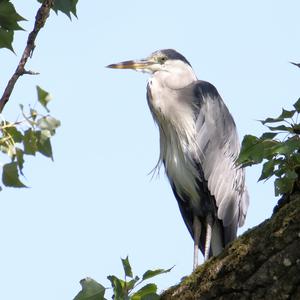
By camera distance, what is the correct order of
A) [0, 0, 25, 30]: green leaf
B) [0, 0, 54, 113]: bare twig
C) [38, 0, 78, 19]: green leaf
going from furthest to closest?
[38, 0, 78, 19]: green leaf → [0, 0, 25, 30]: green leaf → [0, 0, 54, 113]: bare twig

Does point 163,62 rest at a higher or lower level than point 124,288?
higher

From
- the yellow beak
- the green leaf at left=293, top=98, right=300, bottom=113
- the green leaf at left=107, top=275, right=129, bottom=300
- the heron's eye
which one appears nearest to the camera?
the green leaf at left=293, top=98, right=300, bottom=113

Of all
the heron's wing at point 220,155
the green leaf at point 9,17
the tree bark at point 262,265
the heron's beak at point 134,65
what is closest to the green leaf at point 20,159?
the green leaf at point 9,17

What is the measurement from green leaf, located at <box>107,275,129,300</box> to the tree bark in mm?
212

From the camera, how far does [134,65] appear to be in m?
5.43

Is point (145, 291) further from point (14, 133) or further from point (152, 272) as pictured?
point (14, 133)

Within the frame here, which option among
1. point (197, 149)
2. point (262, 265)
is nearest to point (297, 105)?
point (262, 265)

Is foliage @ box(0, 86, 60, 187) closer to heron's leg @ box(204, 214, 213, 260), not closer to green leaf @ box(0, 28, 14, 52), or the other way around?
green leaf @ box(0, 28, 14, 52)

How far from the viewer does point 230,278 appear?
2174 mm

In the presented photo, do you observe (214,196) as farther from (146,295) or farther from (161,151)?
(146,295)

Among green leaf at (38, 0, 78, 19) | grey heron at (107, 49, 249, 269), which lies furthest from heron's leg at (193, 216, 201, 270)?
green leaf at (38, 0, 78, 19)

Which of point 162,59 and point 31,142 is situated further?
point 162,59

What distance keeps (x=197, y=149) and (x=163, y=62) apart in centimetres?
82

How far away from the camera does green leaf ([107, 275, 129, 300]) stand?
2.35 m
